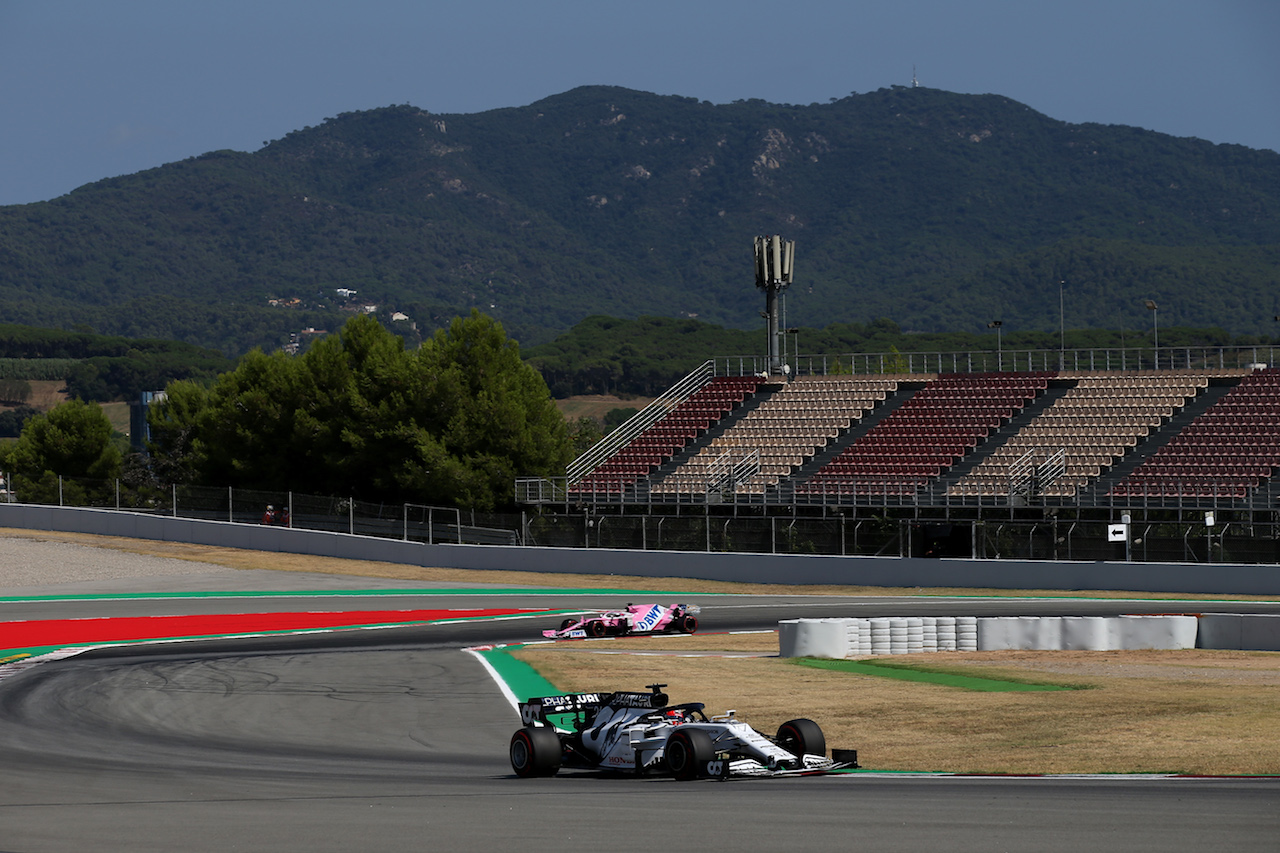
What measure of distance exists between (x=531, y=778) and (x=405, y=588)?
30.1 meters

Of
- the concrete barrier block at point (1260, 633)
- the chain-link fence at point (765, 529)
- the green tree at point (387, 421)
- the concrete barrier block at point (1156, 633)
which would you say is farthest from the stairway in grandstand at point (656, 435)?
→ the concrete barrier block at point (1260, 633)

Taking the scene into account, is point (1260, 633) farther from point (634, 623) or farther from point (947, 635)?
point (634, 623)

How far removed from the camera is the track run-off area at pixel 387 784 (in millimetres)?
11117

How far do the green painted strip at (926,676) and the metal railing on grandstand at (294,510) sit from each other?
24.5 m

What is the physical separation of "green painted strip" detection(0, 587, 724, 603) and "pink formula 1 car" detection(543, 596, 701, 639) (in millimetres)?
8447

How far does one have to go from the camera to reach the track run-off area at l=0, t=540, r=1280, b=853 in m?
11.1

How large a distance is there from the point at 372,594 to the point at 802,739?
2979 cm

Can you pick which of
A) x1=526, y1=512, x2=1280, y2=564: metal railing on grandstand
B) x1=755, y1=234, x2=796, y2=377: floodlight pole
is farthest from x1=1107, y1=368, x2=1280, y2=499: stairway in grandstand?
x1=755, y1=234, x2=796, y2=377: floodlight pole

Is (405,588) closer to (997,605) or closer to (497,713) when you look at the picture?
(997,605)

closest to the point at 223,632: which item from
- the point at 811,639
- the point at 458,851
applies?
the point at 811,639

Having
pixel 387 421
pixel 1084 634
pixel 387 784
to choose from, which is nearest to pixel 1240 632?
pixel 1084 634

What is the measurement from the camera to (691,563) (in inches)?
1772

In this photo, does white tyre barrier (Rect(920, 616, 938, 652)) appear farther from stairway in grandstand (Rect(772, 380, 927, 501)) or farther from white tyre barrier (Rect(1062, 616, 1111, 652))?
stairway in grandstand (Rect(772, 380, 927, 501))

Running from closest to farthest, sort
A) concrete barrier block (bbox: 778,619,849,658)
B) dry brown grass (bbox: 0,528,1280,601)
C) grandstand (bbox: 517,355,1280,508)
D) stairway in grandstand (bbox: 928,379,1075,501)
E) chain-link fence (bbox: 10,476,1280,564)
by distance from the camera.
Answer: concrete barrier block (bbox: 778,619,849,658) → chain-link fence (bbox: 10,476,1280,564) → dry brown grass (bbox: 0,528,1280,601) → grandstand (bbox: 517,355,1280,508) → stairway in grandstand (bbox: 928,379,1075,501)
